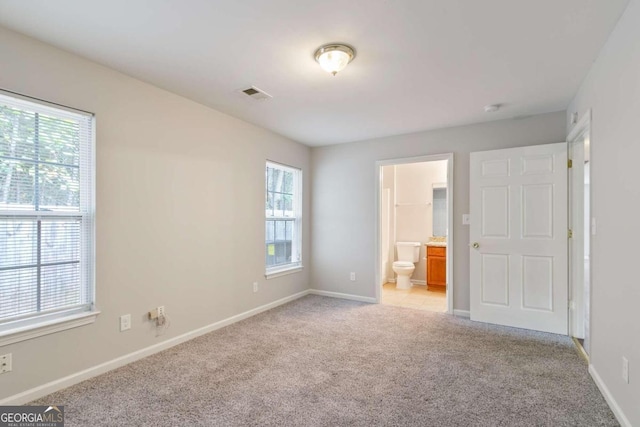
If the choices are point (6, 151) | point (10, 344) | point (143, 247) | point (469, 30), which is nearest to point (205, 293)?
point (143, 247)

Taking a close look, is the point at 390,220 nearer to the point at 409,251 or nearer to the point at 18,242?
the point at 409,251

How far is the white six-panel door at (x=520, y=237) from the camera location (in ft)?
10.9

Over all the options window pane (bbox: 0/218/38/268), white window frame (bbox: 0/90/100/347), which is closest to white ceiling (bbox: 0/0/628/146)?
white window frame (bbox: 0/90/100/347)

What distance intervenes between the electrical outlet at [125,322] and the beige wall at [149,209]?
33mm

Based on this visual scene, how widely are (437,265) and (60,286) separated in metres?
5.00

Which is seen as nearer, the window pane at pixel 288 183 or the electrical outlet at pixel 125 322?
the electrical outlet at pixel 125 322

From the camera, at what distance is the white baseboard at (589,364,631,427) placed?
1.78m

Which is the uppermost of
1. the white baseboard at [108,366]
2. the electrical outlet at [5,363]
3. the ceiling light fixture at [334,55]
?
the ceiling light fixture at [334,55]

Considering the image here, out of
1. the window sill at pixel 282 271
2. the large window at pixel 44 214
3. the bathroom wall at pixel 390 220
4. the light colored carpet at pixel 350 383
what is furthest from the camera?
the bathroom wall at pixel 390 220

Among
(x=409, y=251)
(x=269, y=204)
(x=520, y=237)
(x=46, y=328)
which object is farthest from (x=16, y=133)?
(x=409, y=251)

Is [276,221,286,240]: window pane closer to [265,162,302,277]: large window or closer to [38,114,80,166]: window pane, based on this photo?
[265,162,302,277]: large window

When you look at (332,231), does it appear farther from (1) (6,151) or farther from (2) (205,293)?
(1) (6,151)

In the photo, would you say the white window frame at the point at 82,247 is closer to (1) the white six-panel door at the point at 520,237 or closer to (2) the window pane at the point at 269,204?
(2) the window pane at the point at 269,204

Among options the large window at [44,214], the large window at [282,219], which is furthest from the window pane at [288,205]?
the large window at [44,214]
